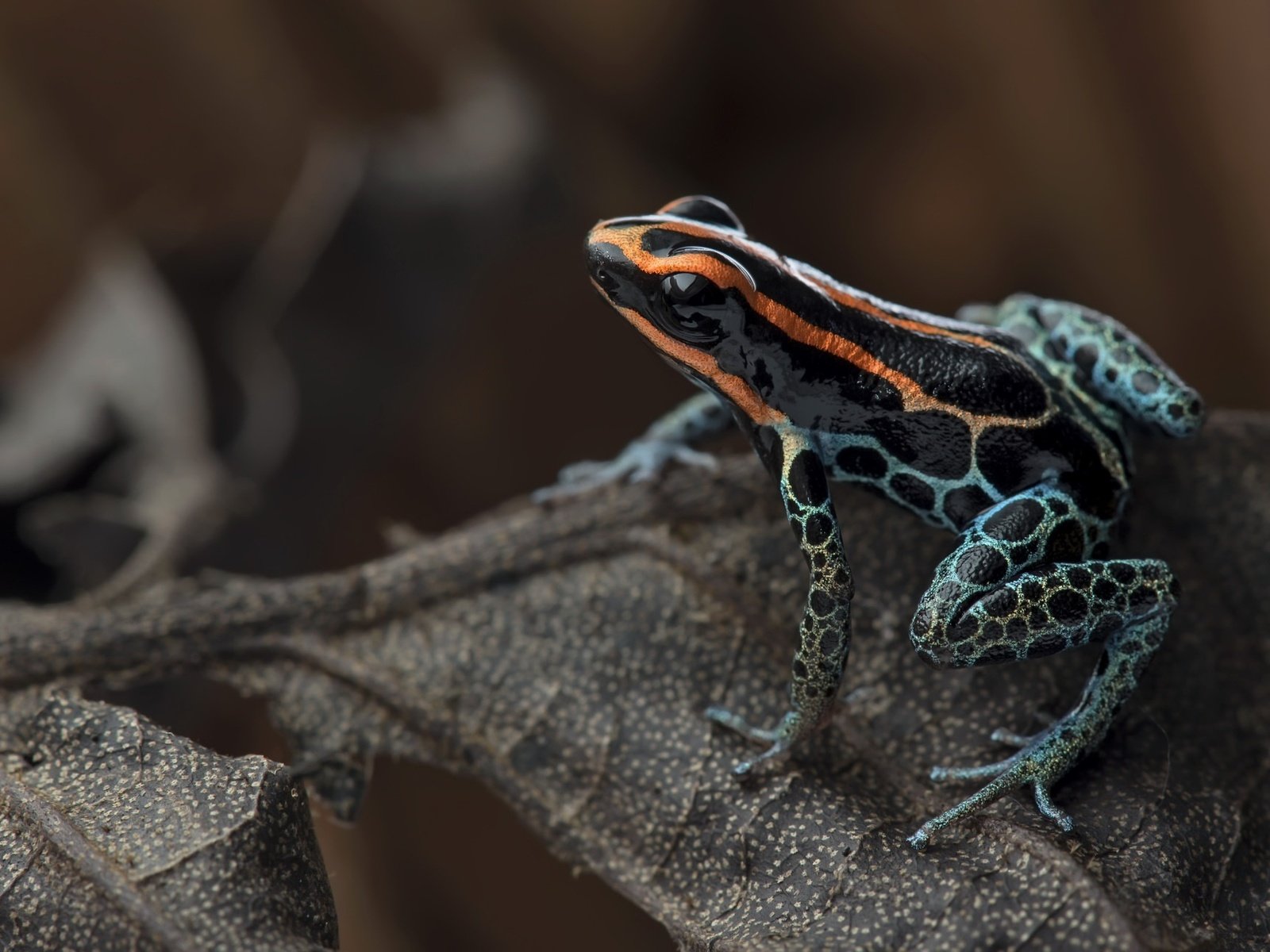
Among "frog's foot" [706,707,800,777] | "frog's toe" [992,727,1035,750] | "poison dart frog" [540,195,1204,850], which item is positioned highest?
"poison dart frog" [540,195,1204,850]

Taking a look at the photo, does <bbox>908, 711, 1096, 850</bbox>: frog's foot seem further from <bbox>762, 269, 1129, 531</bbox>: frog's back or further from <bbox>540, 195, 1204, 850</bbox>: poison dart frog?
<bbox>762, 269, 1129, 531</bbox>: frog's back

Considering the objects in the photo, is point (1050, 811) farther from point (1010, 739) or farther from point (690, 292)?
point (690, 292)

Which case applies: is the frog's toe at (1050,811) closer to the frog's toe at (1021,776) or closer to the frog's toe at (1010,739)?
the frog's toe at (1021,776)

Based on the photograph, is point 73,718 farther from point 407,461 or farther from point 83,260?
point 83,260

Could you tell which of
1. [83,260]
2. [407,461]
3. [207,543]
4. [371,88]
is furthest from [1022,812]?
[83,260]

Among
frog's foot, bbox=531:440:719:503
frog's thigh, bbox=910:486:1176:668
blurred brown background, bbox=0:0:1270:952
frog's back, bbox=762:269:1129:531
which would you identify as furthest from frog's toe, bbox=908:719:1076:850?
blurred brown background, bbox=0:0:1270:952

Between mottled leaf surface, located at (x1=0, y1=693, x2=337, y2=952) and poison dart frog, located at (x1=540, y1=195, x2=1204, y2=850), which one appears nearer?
mottled leaf surface, located at (x1=0, y1=693, x2=337, y2=952)
